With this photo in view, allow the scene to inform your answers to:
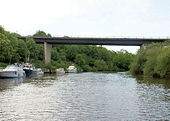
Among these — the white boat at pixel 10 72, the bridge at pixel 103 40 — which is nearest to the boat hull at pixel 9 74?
the white boat at pixel 10 72

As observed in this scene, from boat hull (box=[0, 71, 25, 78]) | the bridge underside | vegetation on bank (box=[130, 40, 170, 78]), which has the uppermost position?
the bridge underside

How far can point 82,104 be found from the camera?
21797 mm

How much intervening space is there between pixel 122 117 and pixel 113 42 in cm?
8267

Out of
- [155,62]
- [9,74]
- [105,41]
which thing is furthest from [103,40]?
[9,74]

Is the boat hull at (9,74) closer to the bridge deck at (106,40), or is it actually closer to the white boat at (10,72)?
the white boat at (10,72)

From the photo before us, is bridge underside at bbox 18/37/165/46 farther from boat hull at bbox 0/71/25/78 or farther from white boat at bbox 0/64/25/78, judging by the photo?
boat hull at bbox 0/71/25/78

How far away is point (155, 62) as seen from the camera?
206ft

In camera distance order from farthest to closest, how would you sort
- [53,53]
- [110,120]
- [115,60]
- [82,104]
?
[115,60] < [53,53] < [82,104] < [110,120]

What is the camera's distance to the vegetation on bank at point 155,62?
55.4 meters

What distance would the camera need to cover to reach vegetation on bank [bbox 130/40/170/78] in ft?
182

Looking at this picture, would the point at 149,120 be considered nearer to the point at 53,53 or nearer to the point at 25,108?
the point at 25,108

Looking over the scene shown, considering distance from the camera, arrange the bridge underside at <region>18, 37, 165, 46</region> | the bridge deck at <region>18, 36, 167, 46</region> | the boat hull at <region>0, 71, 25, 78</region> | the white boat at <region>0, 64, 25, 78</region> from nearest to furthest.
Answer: the boat hull at <region>0, 71, 25, 78</region> → the white boat at <region>0, 64, 25, 78</region> → the bridge deck at <region>18, 36, 167, 46</region> → the bridge underside at <region>18, 37, 165, 46</region>

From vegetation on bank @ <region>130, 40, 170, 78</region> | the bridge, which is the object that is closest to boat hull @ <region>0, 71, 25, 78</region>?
vegetation on bank @ <region>130, 40, 170, 78</region>

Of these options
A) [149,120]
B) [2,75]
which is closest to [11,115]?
[149,120]
